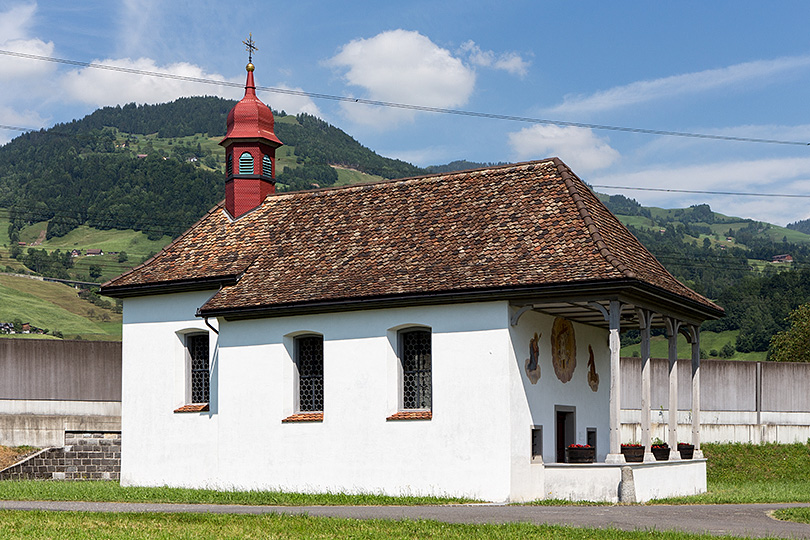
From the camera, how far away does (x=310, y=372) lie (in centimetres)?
2294

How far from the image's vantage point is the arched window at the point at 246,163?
27.5 meters

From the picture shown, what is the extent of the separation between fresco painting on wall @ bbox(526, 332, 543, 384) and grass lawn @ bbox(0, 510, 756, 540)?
638cm

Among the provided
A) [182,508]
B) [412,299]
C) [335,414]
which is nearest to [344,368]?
[335,414]

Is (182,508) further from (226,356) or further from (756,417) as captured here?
(756,417)

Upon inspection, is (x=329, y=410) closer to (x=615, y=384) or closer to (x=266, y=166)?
(x=615, y=384)

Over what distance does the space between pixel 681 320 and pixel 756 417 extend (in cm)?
1255

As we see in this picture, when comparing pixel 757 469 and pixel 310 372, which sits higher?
pixel 310 372

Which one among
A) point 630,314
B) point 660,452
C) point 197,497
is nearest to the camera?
point 197,497

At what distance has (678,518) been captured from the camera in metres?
16.0

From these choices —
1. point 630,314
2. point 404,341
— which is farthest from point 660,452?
point 404,341

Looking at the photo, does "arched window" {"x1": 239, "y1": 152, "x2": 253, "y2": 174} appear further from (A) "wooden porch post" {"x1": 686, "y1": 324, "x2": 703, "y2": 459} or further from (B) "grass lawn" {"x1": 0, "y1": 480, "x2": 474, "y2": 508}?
(A) "wooden porch post" {"x1": 686, "y1": 324, "x2": 703, "y2": 459}

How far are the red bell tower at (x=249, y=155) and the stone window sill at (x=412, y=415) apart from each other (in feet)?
27.3

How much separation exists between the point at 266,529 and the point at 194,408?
10.7m

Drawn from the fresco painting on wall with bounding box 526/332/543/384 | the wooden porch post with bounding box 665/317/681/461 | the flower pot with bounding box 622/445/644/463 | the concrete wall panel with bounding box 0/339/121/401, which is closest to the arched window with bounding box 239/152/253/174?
the concrete wall panel with bounding box 0/339/121/401
